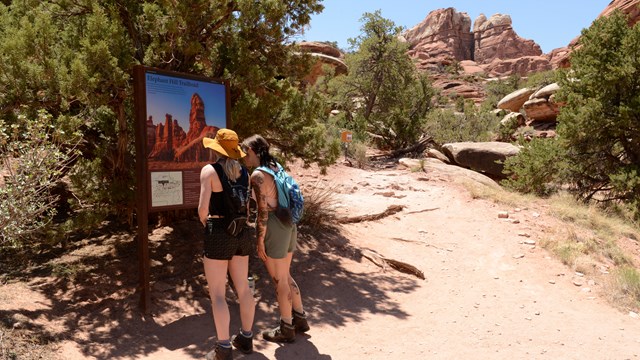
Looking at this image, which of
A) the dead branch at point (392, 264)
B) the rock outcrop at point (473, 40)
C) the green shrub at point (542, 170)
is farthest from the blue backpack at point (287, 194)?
the rock outcrop at point (473, 40)

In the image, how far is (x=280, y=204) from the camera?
13.1 feet

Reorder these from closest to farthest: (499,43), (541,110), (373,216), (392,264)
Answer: (392,264) < (373,216) < (541,110) < (499,43)

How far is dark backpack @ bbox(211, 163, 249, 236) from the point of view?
12.2 feet

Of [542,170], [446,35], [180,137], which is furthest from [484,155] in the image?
[446,35]

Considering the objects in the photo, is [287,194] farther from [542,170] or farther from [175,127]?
[542,170]

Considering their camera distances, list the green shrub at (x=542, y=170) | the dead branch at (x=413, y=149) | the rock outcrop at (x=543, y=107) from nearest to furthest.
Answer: the green shrub at (x=542, y=170) < the dead branch at (x=413, y=149) < the rock outcrop at (x=543, y=107)

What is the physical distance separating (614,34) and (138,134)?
39.6 ft

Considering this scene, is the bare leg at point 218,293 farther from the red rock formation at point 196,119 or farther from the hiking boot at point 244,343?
the red rock formation at point 196,119

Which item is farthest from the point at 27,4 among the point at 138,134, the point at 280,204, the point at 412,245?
the point at 412,245

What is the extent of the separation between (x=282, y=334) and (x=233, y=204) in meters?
1.33

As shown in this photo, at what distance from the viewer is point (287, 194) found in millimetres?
4031

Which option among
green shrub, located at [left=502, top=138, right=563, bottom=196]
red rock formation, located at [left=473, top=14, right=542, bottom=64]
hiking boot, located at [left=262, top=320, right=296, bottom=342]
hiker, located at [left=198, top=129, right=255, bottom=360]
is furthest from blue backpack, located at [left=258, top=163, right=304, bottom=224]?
red rock formation, located at [left=473, top=14, right=542, bottom=64]

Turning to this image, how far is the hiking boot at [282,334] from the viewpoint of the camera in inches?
170

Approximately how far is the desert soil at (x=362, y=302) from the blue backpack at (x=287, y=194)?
1.19 m
